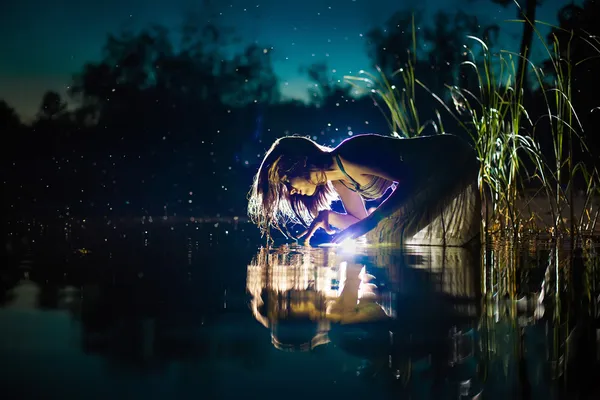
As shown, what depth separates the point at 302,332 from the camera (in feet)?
4.23

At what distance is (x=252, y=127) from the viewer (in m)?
12.7

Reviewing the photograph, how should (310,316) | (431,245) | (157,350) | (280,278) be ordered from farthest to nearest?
(431,245) → (280,278) → (310,316) → (157,350)

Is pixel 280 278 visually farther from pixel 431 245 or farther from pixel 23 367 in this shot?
pixel 431 245

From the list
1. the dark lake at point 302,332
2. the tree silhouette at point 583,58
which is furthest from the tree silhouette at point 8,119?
the dark lake at point 302,332

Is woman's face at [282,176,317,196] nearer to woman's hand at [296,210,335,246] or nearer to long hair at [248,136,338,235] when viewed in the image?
long hair at [248,136,338,235]

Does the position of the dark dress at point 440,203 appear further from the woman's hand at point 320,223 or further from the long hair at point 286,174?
the woman's hand at point 320,223

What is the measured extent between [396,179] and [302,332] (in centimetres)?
265

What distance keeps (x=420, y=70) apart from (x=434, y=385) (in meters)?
11.9

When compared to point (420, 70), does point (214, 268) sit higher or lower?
lower

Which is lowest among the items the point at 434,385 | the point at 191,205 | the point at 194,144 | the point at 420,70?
the point at 434,385

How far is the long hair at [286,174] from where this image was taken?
12.7 feet

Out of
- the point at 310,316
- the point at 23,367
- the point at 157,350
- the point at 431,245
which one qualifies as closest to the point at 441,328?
the point at 310,316

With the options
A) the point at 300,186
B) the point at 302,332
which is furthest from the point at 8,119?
the point at 302,332

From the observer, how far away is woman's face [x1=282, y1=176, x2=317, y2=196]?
3980 millimetres
